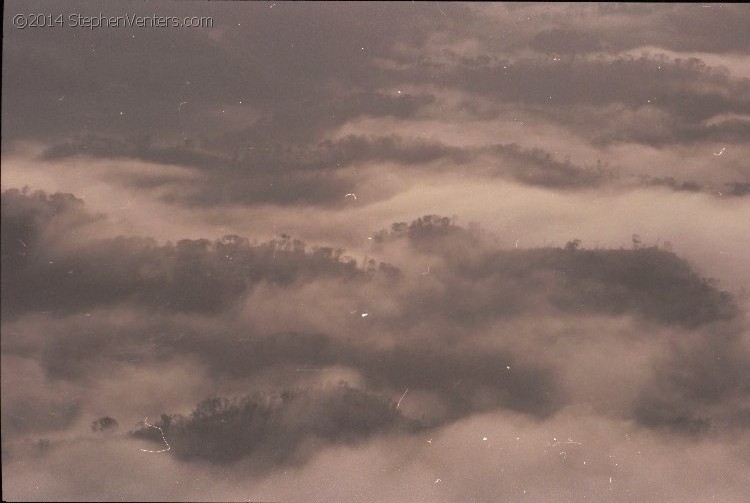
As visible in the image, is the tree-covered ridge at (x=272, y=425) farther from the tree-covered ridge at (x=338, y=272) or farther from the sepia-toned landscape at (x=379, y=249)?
the tree-covered ridge at (x=338, y=272)

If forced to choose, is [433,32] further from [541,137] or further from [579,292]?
[579,292]

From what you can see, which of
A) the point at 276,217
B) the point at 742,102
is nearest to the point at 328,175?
the point at 276,217

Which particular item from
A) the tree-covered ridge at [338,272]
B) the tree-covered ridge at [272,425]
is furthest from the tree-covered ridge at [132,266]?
the tree-covered ridge at [272,425]

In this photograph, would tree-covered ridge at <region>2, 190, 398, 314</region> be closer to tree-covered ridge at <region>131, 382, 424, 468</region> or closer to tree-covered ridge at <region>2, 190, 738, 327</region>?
tree-covered ridge at <region>2, 190, 738, 327</region>

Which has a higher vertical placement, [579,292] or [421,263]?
[421,263]

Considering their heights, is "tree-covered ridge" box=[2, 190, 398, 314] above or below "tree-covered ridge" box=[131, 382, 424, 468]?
above

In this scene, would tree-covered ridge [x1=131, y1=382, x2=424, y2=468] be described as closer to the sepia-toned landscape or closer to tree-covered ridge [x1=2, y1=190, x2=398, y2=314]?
the sepia-toned landscape

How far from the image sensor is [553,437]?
2.79m

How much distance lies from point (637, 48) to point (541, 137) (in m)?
0.68

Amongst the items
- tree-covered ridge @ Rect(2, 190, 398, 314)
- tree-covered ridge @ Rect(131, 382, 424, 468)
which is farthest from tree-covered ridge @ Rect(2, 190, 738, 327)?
tree-covered ridge @ Rect(131, 382, 424, 468)

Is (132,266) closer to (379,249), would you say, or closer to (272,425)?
(272,425)

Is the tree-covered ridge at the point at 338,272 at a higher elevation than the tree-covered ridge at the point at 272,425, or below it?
higher

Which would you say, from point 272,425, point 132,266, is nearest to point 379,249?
point 272,425

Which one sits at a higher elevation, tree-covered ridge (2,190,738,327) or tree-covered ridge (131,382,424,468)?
tree-covered ridge (2,190,738,327)
